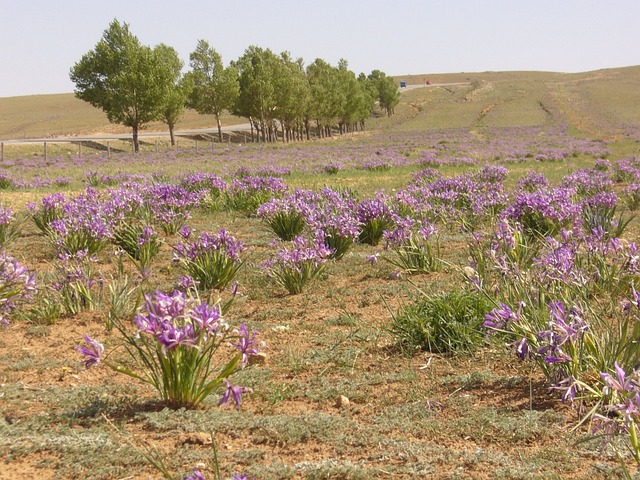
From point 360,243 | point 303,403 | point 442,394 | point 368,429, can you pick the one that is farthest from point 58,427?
point 360,243

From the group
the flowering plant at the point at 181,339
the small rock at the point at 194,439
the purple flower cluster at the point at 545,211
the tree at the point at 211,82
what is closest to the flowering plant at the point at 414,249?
the purple flower cluster at the point at 545,211

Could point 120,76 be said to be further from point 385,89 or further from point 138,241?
point 385,89

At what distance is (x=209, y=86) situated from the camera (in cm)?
5497

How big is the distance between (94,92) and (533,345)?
46.7m

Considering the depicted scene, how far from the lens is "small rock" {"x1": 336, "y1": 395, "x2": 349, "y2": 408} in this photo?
3860mm

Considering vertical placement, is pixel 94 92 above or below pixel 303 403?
above

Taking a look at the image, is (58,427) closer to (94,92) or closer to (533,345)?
(533,345)

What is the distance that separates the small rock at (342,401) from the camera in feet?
12.7

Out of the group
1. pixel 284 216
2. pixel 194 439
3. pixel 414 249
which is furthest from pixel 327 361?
pixel 284 216

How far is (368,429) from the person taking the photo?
3.45 metres

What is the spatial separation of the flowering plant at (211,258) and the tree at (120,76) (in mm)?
39285

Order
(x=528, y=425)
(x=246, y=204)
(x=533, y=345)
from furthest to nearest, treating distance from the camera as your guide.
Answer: (x=246, y=204) → (x=533, y=345) → (x=528, y=425)

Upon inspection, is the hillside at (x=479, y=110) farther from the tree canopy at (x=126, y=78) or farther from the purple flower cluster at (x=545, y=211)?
the purple flower cluster at (x=545, y=211)

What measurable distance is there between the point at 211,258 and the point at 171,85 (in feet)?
140
